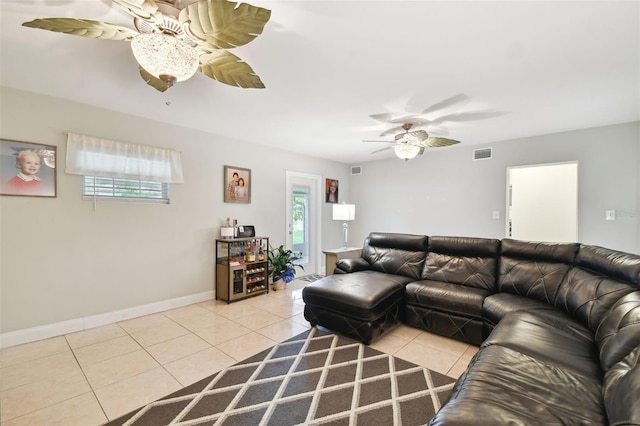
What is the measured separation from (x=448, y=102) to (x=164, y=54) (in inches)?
104

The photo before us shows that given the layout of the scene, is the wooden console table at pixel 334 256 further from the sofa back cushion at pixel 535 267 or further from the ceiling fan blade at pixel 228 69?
the ceiling fan blade at pixel 228 69

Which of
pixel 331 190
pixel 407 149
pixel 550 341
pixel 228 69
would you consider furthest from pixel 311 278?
pixel 228 69

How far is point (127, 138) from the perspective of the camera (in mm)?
3264

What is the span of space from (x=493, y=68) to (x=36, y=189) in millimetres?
4393

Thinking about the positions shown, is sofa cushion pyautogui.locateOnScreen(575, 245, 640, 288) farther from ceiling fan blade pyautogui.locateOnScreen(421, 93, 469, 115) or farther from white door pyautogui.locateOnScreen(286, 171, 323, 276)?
white door pyautogui.locateOnScreen(286, 171, 323, 276)

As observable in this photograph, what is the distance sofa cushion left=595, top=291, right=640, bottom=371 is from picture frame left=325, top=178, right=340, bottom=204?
460 cm

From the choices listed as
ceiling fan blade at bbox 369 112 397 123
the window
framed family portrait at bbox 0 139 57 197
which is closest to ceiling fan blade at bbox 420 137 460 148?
ceiling fan blade at bbox 369 112 397 123

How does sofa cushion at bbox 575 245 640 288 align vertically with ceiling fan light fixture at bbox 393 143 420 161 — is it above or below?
below

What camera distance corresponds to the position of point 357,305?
8.54 ft

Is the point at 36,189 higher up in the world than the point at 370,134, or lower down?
lower down

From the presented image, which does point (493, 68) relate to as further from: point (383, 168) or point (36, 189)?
point (36, 189)

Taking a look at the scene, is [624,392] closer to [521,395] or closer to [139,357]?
[521,395]

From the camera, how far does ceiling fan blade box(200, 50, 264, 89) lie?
5.36 ft

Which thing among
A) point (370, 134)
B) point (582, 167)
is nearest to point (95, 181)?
point (370, 134)
